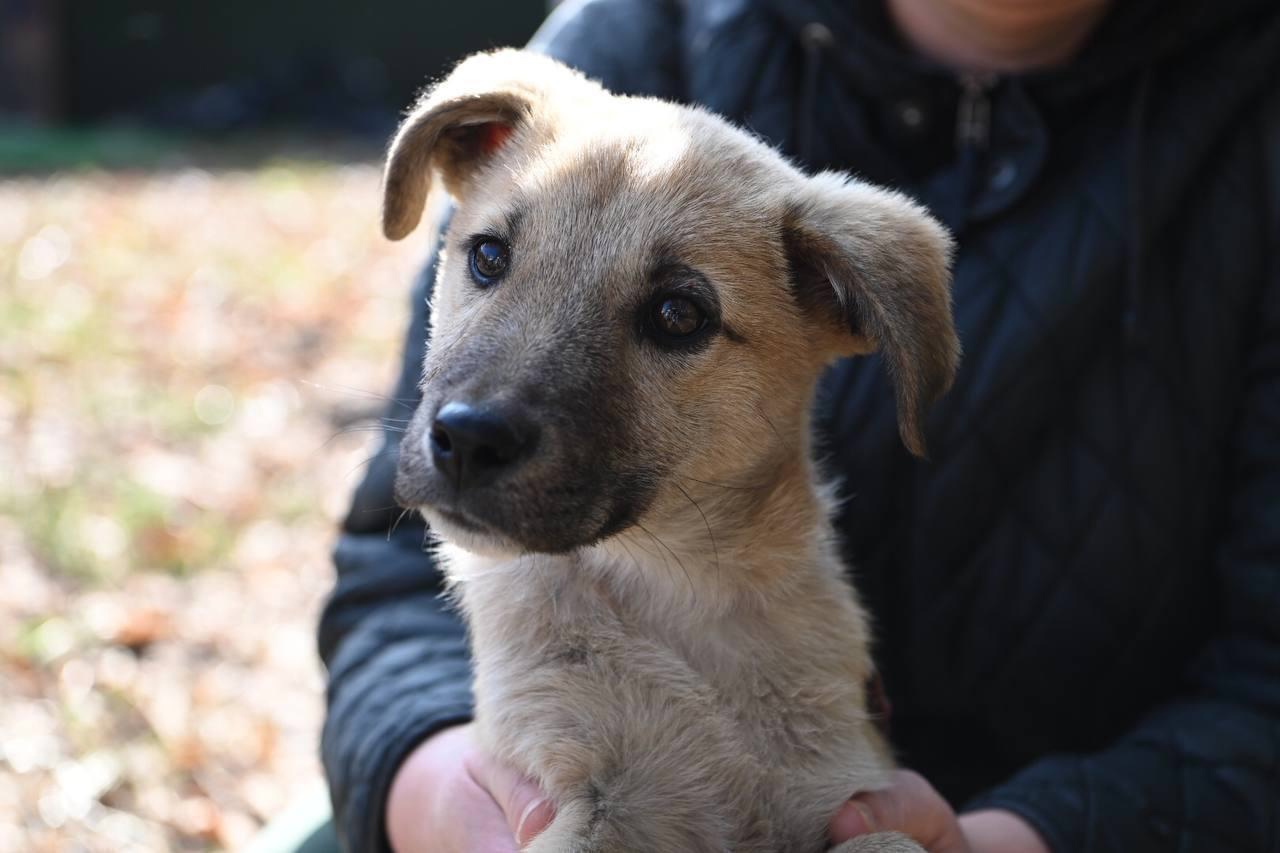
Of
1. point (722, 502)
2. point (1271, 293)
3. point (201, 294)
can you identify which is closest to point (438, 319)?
point (722, 502)

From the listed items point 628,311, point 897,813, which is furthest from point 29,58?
point 897,813

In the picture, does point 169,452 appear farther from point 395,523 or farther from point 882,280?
point 882,280

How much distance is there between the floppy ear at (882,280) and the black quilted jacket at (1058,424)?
17.2 inches

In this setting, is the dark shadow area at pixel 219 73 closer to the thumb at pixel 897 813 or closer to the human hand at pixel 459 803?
the human hand at pixel 459 803

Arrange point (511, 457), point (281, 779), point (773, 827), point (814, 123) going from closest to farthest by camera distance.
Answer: point (511, 457) → point (773, 827) → point (814, 123) → point (281, 779)

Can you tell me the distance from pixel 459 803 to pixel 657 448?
2.61 ft

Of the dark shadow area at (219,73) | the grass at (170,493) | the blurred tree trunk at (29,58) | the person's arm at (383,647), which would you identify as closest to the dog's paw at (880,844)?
the person's arm at (383,647)

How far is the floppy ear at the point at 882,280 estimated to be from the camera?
2385 mm

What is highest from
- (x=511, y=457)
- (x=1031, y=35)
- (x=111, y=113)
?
(x=1031, y=35)

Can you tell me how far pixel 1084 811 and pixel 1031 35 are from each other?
178 centimetres

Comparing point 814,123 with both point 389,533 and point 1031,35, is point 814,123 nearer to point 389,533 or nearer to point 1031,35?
point 1031,35

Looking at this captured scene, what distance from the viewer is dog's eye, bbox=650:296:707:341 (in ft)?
8.04

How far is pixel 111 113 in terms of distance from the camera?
1430 cm

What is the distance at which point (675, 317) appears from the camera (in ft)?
8.04
